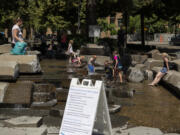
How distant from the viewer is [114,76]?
13.5m

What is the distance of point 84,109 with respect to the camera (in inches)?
197

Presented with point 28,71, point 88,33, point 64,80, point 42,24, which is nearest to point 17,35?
point 28,71

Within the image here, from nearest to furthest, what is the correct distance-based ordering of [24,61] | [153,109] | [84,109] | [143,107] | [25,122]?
[84,109], [25,122], [153,109], [143,107], [24,61]

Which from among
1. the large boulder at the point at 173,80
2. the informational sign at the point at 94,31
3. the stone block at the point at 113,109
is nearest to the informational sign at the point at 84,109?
the stone block at the point at 113,109

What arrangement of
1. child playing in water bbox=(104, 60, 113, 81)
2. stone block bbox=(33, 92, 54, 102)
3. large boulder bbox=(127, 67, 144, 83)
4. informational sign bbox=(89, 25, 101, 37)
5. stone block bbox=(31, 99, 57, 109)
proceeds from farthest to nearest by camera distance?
informational sign bbox=(89, 25, 101, 37), large boulder bbox=(127, 67, 144, 83), child playing in water bbox=(104, 60, 113, 81), stone block bbox=(33, 92, 54, 102), stone block bbox=(31, 99, 57, 109)

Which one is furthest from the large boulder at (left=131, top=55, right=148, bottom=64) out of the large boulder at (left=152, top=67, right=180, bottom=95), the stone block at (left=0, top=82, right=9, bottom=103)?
the stone block at (left=0, top=82, right=9, bottom=103)

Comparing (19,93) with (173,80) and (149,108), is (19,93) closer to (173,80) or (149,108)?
(149,108)

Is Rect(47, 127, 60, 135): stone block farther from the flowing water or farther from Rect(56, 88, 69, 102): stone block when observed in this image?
Rect(56, 88, 69, 102): stone block

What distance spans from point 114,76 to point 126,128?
276 inches

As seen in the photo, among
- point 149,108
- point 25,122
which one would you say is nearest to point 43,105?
point 25,122

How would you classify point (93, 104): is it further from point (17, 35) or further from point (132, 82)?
point (132, 82)

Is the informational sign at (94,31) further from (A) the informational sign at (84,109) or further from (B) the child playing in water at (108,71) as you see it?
(A) the informational sign at (84,109)

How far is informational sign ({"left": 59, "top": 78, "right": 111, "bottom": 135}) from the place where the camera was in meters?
4.94

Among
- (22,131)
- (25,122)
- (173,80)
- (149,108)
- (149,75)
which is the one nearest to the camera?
(22,131)
